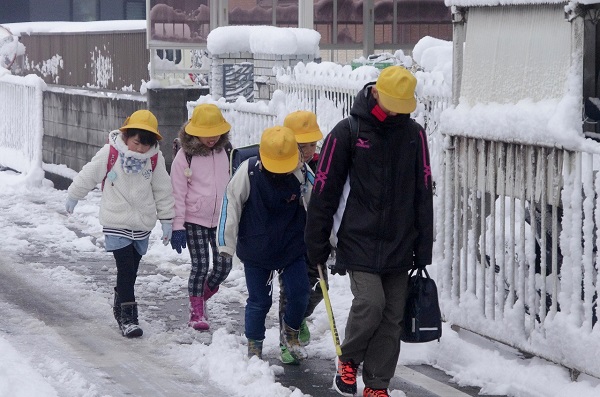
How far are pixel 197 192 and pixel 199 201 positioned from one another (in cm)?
7

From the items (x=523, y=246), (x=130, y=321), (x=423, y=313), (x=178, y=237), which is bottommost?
(x=130, y=321)

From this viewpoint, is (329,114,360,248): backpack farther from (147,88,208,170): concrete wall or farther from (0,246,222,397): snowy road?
(147,88,208,170): concrete wall

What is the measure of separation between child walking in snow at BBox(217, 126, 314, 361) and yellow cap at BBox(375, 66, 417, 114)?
107 cm

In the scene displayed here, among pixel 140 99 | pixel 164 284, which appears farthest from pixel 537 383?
pixel 140 99

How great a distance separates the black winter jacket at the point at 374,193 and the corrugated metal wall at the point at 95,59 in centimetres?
1153

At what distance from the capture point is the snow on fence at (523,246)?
6.91 m

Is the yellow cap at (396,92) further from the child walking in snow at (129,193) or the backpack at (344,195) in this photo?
the child walking in snow at (129,193)

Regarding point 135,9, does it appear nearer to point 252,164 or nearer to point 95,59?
point 95,59

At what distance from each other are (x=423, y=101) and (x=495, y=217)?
206 cm

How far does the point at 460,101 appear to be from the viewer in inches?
330

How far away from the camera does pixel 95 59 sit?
1948 cm

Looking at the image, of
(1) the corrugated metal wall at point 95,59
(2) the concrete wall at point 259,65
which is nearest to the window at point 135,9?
(1) the corrugated metal wall at point 95,59

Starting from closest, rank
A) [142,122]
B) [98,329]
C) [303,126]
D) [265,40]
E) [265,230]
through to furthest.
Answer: [265,230] < [303,126] < [142,122] < [98,329] < [265,40]

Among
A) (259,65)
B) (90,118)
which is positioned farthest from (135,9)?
(259,65)
